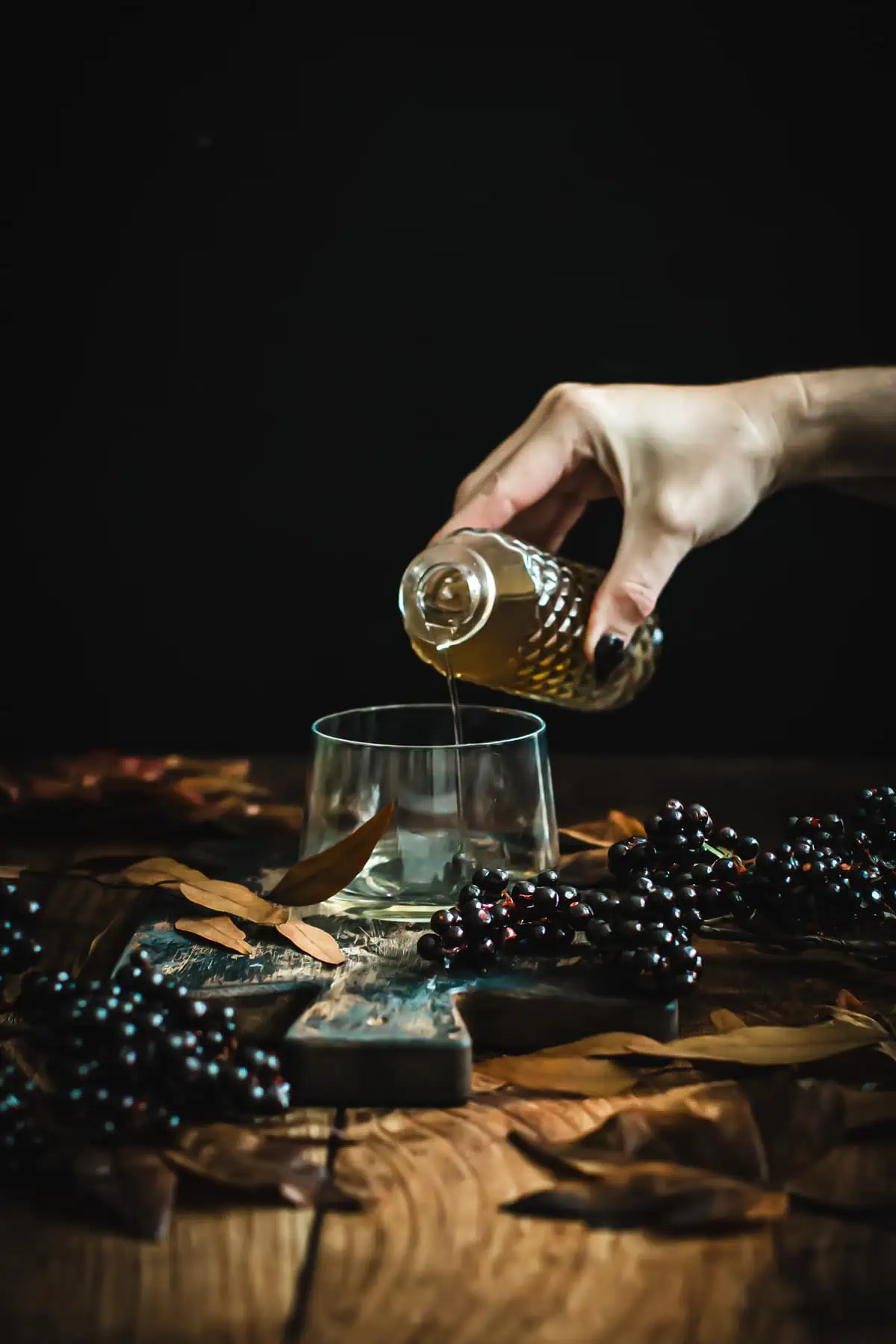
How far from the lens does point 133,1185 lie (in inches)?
24.8

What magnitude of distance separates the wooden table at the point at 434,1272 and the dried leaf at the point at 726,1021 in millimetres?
140

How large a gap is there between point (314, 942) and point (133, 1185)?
10.9 inches

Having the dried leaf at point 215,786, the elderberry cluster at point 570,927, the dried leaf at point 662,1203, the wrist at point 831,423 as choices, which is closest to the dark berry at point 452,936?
the elderberry cluster at point 570,927

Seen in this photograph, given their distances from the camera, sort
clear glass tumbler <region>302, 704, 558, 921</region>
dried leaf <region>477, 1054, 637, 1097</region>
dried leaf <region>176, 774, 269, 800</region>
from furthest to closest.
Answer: dried leaf <region>176, 774, 269, 800</region>, clear glass tumbler <region>302, 704, 558, 921</region>, dried leaf <region>477, 1054, 637, 1097</region>

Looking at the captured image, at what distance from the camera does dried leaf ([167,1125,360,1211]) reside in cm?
63

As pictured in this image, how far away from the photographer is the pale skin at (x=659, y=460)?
4.05 ft

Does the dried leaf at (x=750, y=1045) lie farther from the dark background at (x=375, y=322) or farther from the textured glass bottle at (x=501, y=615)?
the dark background at (x=375, y=322)

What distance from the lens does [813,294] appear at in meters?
1.87

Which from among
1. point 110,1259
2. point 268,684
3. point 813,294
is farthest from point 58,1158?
point 813,294

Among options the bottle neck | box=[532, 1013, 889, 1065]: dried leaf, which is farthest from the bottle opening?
box=[532, 1013, 889, 1065]: dried leaf

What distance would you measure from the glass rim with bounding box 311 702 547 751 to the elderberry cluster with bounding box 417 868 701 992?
0.11m

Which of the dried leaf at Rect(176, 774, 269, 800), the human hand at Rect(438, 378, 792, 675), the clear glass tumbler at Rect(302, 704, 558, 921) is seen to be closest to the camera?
the clear glass tumbler at Rect(302, 704, 558, 921)

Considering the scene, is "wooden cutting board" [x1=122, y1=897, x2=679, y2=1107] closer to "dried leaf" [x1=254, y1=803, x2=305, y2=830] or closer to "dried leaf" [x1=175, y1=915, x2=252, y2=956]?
"dried leaf" [x1=175, y1=915, x2=252, y2=956]

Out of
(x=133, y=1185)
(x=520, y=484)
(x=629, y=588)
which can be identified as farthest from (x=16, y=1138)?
(x=520, y=484)
